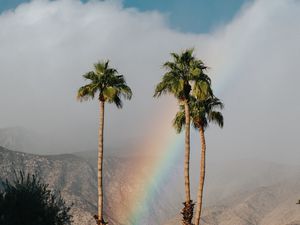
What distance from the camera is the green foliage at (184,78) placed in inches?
1444

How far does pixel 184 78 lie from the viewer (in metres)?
37.5

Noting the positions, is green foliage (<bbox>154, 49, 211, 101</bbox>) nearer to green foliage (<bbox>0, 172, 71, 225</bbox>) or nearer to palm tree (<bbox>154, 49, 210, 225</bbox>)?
palm tree (<bbox>154, 49, 210, 225</bbox>)

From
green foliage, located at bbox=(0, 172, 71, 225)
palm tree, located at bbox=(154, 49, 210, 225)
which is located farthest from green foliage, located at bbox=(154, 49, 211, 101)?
green foliage, located at bbox=(0, 172, 71, 225)

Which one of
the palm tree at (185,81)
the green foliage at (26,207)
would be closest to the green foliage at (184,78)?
the palm tree at (185,81)

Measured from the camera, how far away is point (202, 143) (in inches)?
1592

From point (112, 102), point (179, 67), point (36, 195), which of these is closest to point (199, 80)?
point (179, 67)

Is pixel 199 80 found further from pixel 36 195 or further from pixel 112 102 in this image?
pixel 36 195

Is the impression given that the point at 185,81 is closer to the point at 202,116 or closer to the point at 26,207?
the point at 202,116

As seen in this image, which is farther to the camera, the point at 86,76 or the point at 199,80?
the point at 86,76

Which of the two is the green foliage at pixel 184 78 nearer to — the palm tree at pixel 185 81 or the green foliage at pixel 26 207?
the palm tree at pixel 185 81

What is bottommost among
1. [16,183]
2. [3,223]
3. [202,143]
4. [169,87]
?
[3,223]

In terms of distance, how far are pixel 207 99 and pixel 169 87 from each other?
4.44 m

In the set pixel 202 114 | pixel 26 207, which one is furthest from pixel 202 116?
pixel 26 207

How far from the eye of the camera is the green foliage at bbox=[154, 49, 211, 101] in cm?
3668
